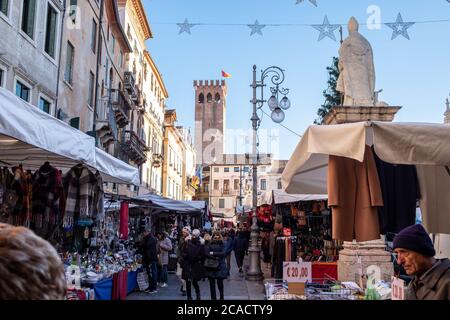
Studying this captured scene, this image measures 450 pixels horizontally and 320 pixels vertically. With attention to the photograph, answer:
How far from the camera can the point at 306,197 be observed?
1161 cm

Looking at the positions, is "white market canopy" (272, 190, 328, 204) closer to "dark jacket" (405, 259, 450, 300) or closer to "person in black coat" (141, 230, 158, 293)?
"person in black coat" (141, 230, 158, 293)

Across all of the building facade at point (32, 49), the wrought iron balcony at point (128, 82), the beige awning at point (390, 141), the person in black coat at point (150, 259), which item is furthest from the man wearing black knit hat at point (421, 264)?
the wrought iron balcony at point (128, 82)

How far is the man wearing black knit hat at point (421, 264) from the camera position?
121 inches

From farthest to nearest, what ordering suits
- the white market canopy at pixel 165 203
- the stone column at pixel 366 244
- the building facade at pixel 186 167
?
the building facade at pixel 186 167 < the white market canopy at pixel 165 203 < the stone column at pixel 366 244

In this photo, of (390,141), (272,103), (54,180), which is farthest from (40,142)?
(272,103)

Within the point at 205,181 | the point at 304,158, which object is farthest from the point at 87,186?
the point at 205,181

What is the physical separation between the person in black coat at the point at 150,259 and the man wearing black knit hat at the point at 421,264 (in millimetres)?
10149

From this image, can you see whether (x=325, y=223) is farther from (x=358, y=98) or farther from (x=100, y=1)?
(x=100, y=1)

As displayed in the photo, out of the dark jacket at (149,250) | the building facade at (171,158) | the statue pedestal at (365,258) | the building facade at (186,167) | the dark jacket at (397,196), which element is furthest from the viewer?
the building facade at (186,167)

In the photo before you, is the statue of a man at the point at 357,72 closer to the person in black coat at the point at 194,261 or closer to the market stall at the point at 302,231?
the market stall at the point at 302,231

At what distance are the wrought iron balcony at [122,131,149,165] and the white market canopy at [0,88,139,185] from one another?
2322 centimetres

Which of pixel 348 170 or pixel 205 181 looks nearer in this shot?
pixel 348 170
